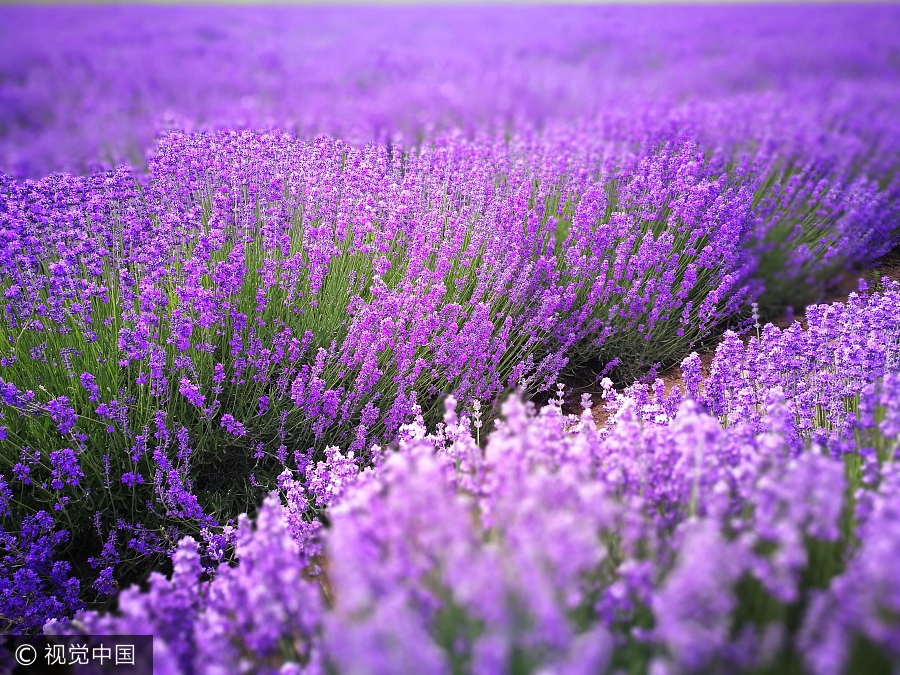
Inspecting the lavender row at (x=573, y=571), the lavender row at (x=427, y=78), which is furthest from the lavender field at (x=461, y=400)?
the lavender row at (x=427, y=78)

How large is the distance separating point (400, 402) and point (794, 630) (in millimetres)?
1599

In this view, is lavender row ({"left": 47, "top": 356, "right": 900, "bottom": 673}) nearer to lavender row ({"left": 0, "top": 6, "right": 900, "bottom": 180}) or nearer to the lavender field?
the lavender field

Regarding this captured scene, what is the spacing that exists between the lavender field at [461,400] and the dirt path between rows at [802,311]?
0.02 meters

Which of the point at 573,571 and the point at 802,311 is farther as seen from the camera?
the point at 802,311

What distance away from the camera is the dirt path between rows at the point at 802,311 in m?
3.50

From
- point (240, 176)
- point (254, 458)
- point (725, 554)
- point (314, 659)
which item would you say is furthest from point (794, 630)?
point (240, 176)

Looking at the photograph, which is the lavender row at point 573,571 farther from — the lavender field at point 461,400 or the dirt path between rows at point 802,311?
the dirt path between rows at point 802,311

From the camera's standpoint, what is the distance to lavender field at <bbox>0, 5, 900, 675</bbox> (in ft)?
3.92

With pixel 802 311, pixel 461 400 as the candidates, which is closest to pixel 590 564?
pixel 461 400

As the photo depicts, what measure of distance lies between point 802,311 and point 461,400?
7.64 feet

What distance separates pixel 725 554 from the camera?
1109mm

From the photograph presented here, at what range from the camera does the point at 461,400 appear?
298 cm

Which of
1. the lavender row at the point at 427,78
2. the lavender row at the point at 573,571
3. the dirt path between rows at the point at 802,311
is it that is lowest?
the lavender row at the point at 573,571

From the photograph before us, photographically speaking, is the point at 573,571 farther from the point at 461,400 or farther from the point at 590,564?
the point at 461,400
